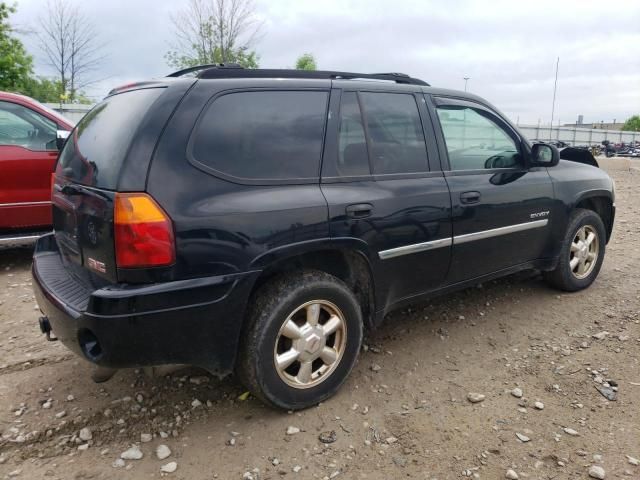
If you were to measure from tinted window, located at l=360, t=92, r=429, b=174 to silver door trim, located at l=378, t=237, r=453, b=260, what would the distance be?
0.47 m

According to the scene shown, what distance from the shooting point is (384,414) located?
110 inches

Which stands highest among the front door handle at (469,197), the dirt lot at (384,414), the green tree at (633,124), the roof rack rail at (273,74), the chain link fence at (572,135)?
the green tree at (633,124)

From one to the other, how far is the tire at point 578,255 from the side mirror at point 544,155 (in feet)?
2.04

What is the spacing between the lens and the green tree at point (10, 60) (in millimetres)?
17061

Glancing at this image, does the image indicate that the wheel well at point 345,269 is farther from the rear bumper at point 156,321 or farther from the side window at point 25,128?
the side window at point 25,128

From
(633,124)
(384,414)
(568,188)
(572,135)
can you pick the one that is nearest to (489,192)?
(568,188)

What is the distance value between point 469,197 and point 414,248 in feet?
2.03

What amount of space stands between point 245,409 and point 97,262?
3.82 feet

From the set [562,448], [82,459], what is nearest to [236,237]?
[82,459]

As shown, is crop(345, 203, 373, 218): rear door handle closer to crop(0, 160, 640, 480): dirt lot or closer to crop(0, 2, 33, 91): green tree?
crop(0, 160, 640, 480): dirt lot

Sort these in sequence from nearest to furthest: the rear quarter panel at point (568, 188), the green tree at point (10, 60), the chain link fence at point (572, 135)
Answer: the rear quarter panel at point (568, 188), the green tree at point (10, 60), the chain link fence at point (572, 135)

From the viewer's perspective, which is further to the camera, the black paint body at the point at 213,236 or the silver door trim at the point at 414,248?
the silver door trim at the point at 414,248

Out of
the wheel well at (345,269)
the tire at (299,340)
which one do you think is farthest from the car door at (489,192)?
the tire at (299,340)

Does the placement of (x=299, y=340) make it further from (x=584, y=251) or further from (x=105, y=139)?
(x=584, y=251)
